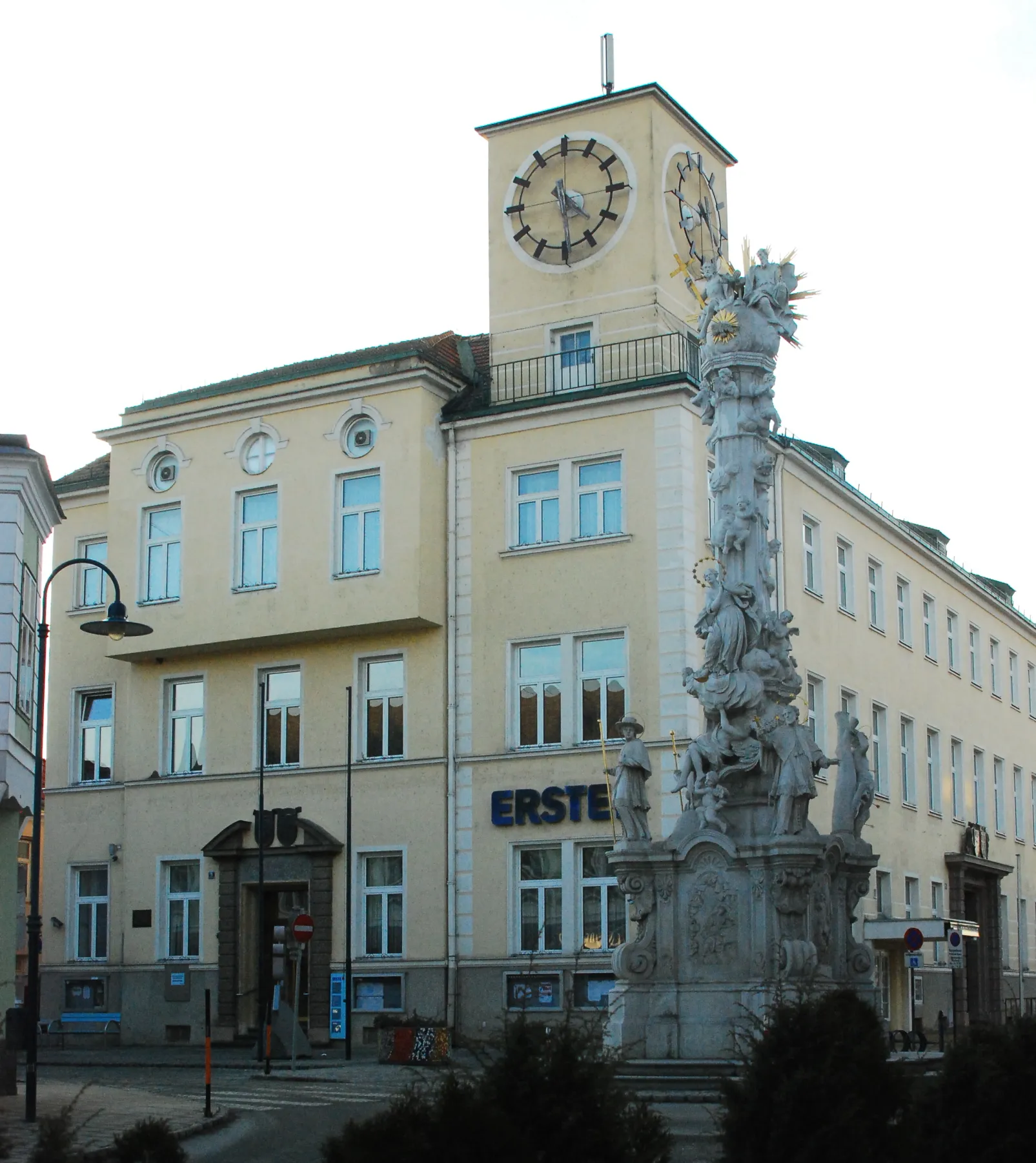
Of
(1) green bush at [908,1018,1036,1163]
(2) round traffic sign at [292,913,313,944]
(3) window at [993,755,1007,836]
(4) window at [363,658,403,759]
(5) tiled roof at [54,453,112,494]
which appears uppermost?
(5) tiled roof at [54,453,112,494]

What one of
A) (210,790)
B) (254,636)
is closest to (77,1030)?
(210,790)

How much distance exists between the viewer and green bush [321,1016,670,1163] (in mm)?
8383

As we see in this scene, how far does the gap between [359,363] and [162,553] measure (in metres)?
5.82

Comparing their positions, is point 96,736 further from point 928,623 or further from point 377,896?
point 928,623

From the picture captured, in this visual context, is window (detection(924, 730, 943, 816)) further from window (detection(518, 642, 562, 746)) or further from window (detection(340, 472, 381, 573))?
window (detection(340, 472, 381, 573))

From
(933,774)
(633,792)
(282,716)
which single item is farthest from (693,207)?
(633,792)

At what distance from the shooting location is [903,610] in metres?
44.9

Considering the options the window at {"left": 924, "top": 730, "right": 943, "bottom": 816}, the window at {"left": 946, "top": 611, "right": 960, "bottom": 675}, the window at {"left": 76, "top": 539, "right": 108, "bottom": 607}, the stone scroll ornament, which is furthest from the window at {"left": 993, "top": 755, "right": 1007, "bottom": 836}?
the stone scroll ornament

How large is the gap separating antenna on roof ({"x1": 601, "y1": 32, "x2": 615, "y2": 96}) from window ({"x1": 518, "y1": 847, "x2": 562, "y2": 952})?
15.4 metres

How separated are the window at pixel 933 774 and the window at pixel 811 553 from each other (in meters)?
7.21

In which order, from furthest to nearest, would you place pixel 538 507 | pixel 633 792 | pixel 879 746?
pixel 879 746 → pixel 538 507 → pixel 633 792

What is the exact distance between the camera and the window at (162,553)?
3875 cm

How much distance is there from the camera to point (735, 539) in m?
22.2

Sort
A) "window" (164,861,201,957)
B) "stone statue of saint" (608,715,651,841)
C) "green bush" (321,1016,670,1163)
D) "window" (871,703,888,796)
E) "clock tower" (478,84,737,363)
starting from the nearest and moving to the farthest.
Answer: "green bush" (321,1016,670,1163)
"stone statue of saint" (608,715,651,841)
"clock tower" (478,84,737,363)
"window" (164,861,201,957)
"window" (871,703,888,796)
